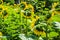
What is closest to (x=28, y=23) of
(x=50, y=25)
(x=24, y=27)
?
(x=24, y=27)

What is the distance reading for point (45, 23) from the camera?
218 cm

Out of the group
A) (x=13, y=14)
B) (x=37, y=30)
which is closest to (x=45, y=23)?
(x=37, y=30)

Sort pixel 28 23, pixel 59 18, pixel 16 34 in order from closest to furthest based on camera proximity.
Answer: pixel 59 18 < pixel 16 34 < pixel 28 23

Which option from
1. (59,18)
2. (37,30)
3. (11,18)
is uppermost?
(59,18)

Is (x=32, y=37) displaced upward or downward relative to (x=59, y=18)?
downward

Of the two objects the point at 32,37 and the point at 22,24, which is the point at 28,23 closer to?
the point at 22,24

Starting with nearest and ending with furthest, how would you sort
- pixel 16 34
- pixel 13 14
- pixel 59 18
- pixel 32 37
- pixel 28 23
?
pixel 59 18 → pixel 32 37 → pixel 16 34 → pixel 28 23 → pixel 13 14

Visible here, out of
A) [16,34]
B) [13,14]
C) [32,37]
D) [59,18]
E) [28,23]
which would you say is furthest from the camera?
[13,14]

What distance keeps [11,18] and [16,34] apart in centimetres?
79

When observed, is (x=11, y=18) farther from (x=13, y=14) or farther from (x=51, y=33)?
(x=51, y=33)

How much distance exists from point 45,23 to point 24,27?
2.28 feet

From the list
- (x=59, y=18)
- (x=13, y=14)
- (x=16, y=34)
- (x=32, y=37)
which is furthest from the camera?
(x=13, y=14)

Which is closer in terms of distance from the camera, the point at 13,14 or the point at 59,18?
the point at 59,18

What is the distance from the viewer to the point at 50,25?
229cm
